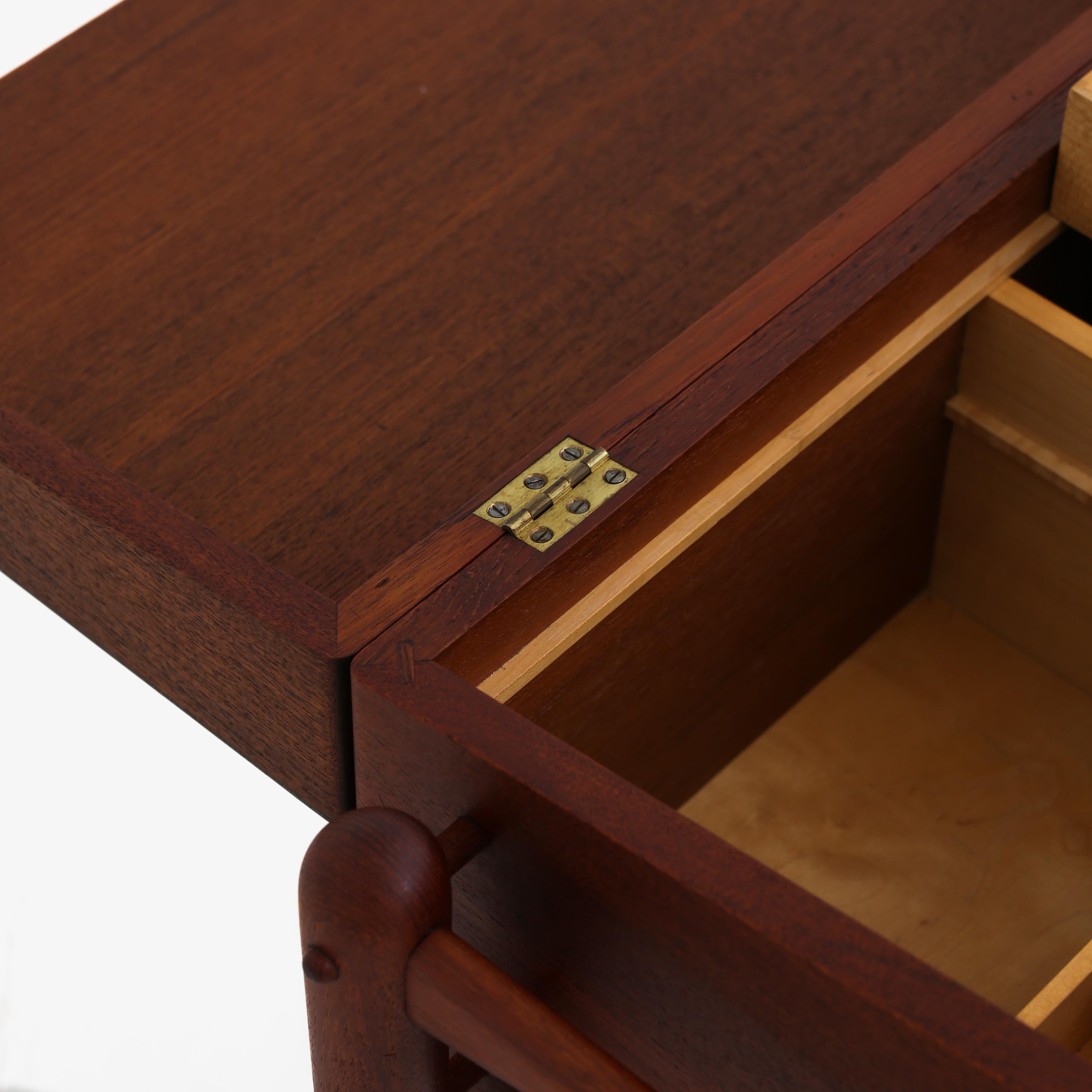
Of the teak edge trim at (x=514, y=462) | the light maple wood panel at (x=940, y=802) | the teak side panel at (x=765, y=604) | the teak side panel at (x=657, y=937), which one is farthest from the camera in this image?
the light maple wood panel at (x=940, y=802)

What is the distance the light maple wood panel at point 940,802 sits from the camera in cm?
117

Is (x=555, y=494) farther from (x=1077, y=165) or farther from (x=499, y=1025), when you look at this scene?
(x=1077, y=165)

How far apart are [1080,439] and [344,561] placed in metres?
0.51

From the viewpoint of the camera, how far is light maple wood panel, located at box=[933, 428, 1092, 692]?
1.20m

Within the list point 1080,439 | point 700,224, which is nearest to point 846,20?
point 700,224

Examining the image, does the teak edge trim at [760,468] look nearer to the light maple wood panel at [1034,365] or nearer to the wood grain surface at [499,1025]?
the light maple wood panel at [1034,365]

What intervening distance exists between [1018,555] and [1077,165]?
30cm

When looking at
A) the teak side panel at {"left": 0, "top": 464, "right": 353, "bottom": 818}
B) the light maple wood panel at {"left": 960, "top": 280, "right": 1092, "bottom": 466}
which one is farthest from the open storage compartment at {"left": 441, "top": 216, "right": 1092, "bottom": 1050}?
the teak side panel at {"left": 0, "top": 464, "right": 353, "bottom": 818}

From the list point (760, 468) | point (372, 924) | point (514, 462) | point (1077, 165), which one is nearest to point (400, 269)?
point (514, 462)

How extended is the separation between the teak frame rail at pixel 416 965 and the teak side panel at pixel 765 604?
196mm

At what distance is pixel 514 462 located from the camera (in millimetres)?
1121

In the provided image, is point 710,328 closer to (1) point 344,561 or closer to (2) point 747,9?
(1) point 344,561

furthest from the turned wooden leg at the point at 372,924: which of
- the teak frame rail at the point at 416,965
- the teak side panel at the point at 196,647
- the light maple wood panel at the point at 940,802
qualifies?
the light maple wood panel at the point at 940,802

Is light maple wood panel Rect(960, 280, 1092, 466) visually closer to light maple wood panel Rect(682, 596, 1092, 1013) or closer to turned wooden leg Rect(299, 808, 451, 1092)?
light maple wood panel Rect(682, 596, 1092, 1013)
